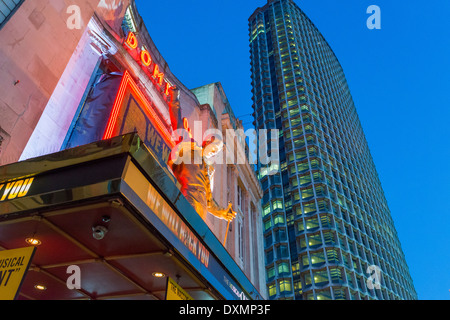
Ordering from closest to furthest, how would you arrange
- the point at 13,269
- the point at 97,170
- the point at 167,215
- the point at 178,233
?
the point at 13,269
the point at 97,170
the point at 167,215
the point at 178,233

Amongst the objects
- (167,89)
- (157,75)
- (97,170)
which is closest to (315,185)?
(167,89)

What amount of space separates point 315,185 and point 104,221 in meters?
68.4

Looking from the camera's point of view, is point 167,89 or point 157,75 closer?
point 157,75

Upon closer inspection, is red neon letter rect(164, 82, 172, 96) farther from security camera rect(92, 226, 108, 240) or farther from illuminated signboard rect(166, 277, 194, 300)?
illuminated signboard rect(166, 277, 194, 300)

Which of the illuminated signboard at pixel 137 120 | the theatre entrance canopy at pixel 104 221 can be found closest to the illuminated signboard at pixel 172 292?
the theatre entrance canopy at pixel 104 221

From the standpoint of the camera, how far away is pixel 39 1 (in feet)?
29.0

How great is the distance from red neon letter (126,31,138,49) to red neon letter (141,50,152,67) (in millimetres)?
433

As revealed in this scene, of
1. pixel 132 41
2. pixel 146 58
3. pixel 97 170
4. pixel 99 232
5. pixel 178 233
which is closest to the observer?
pixel 97 170

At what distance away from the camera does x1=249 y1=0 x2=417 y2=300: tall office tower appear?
61.5 meters

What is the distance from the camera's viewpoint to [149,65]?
1320 centimetres

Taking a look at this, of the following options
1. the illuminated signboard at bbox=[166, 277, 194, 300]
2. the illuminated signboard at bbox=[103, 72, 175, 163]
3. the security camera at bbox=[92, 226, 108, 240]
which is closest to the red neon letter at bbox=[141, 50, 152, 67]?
the illuminated signboard at bbox=[103, 72, 175, 163]

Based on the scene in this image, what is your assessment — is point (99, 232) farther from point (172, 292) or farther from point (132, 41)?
point (132, 41)

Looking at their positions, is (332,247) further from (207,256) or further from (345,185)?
(207,256)

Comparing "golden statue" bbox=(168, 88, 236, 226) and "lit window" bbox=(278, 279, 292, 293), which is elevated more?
"lit window" bbox=(278, 279, 292, 293)
